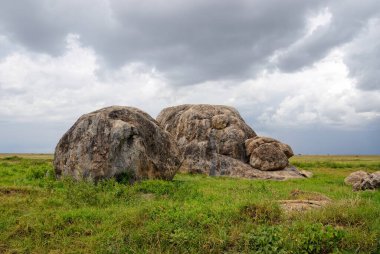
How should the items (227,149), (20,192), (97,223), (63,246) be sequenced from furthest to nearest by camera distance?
(227,149)
(20,192)
(97,223)
(63,246)

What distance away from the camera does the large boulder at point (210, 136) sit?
29641 millimetres

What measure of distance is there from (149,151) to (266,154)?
11.1 meters

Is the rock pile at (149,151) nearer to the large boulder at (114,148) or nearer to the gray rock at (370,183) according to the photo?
the large boulder at (114,148)

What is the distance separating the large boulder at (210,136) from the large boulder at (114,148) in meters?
8.17

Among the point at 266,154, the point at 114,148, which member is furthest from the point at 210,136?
the point at 114,148

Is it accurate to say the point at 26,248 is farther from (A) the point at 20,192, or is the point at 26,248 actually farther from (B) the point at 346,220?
(B) the point at 346,220

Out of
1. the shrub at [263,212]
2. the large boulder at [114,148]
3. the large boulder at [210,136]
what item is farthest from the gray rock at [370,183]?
the shrub at [263,212]

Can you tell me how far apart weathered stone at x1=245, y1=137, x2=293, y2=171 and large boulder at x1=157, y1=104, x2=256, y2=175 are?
1.01 metres

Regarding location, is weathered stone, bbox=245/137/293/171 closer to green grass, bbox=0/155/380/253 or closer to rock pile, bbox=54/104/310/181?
rock pile, bbox=54/104/310/181

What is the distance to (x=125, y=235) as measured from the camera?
10625 mm

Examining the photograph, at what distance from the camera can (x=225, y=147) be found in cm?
3008

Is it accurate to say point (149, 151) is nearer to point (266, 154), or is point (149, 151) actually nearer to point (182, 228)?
point (182, 228)

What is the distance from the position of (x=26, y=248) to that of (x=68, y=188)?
5060mm

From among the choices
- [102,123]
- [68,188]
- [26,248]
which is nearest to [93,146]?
[102,123]
